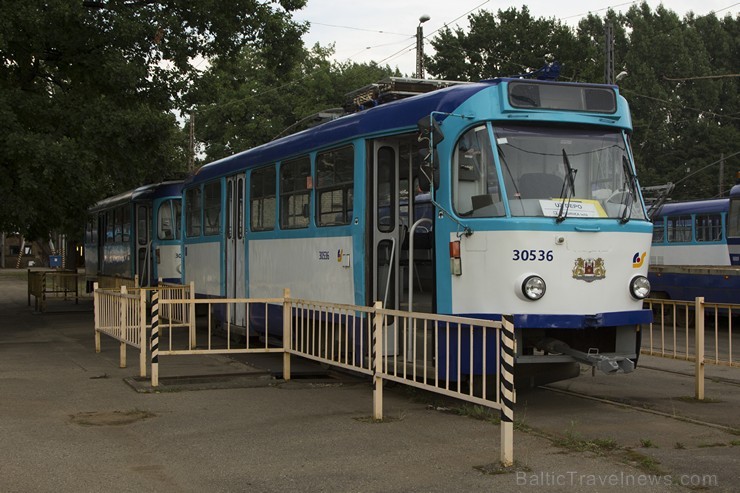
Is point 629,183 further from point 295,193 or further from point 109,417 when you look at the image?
point 109,417

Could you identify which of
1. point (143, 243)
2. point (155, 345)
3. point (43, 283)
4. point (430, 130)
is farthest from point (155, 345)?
point (143, 243)

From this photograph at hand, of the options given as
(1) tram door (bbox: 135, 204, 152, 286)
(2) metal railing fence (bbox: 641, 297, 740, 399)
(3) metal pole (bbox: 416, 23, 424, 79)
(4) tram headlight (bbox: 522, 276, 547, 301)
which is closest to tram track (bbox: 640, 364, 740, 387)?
(2) metal railing fence (bbox: 641, 297, 740, 399)

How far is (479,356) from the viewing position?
9172mm

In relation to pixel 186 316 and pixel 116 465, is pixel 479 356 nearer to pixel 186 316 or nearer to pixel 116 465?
pixel 116 465

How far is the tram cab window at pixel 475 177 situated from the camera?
9383 mm

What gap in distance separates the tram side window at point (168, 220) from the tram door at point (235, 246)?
795 cm

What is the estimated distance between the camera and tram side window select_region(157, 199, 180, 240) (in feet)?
77.7

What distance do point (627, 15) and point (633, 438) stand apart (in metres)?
66.8

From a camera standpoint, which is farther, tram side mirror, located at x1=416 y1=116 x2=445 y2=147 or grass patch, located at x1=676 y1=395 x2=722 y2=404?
grass patch, located at x1=676 y1=395 x2=722 y2=404

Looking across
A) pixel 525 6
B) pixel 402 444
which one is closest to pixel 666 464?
pixel 402 444

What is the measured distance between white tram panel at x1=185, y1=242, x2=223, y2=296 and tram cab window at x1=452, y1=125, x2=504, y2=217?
762cm

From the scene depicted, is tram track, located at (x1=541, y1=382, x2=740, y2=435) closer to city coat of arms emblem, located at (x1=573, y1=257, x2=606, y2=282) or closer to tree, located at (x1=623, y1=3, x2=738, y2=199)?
city coat of arms emblem, located at (x1=573, y1=257, x2=606, y2=282)

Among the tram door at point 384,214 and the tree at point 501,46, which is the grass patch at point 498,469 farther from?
the tree at point 501,46

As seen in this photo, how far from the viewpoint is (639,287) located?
967cm
